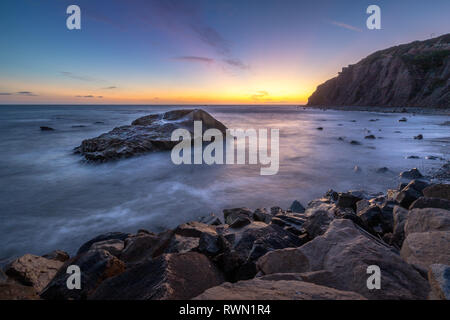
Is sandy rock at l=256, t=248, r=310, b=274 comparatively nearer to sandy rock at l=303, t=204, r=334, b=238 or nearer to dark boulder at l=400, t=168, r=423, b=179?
sandy rock at l=303, t=204, r=334, b=238

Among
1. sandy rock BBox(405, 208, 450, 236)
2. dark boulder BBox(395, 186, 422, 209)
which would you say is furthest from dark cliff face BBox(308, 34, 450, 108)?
sandy rock BBox(405, 208, 450, 236)

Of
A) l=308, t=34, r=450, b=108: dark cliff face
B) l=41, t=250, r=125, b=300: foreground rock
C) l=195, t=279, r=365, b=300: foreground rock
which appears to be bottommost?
l=41, t=250, r=125, b=300: foreground rock

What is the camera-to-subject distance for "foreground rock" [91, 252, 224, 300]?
1821mm

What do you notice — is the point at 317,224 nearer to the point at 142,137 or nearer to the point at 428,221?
the point at 428,221

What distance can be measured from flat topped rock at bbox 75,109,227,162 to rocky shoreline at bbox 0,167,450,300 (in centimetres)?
771

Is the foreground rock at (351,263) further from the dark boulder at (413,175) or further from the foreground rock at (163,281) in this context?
the dark boulder at (413,175)

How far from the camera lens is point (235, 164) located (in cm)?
969

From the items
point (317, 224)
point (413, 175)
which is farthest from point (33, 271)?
point (413, 175)

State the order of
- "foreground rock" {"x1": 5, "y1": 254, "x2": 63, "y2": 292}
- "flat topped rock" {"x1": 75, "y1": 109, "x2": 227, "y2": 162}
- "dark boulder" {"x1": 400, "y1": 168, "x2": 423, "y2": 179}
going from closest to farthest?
1. "foreground rock" {"x1": 5, "y1": 254, "x2": 63, "y2": 292}
2. "dark boulder" {"x1": 400, "y1": 168, "x2": 423, "y2": 179}
3. "flat topped rock" {"x1": 75, "y1": 109, "x2": 227, "y2": 162}

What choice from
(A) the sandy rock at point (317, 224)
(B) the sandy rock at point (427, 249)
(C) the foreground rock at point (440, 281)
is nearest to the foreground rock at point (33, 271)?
(A) the sandy rock at point (317, 224)

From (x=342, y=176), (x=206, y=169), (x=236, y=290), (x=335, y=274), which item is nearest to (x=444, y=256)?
(x=335, y=274)

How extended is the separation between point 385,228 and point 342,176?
15.7 ft

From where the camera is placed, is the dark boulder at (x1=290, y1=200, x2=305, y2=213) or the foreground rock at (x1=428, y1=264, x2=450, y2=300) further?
the dark boulder at (x1=290, y1=200, x2=305, y2=213)

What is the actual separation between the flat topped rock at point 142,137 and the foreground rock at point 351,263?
969cm
